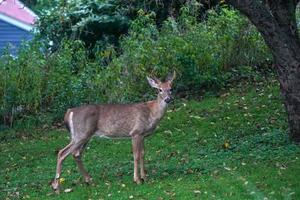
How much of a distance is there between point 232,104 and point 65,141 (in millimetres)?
3433

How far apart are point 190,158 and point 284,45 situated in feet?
6.95

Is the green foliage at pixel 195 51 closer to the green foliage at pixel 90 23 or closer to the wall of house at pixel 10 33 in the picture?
the green foliage at pixel 90 23

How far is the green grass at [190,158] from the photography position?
8.67 metres

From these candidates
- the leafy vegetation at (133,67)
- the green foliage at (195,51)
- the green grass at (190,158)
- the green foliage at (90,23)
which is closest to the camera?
the green grass at (190,158)

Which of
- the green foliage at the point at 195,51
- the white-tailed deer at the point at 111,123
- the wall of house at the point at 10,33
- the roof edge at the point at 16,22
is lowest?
the white-tailed deer at the point at 111,123

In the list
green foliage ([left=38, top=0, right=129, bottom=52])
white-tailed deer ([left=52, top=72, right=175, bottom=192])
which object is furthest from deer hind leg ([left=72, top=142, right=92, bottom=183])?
green foliage ([left=38, top=0, right=129, bottom=52])

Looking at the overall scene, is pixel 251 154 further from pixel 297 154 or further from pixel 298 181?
pixel 298 181

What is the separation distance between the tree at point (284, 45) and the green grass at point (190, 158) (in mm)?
611

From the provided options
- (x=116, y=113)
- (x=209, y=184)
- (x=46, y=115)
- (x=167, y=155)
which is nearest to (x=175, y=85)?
(x=46, y=115)

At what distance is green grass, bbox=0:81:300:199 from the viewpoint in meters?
8.67

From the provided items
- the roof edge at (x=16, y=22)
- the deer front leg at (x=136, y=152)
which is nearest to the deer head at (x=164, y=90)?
the deer front leg at (x=136, y=152)

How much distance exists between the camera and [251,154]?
33.7 ft

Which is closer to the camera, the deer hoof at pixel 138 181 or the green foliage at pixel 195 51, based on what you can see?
the deer hoof at pixel 138 181

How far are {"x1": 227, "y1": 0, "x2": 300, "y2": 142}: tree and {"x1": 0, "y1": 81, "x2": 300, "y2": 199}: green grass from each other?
0.61 metres
